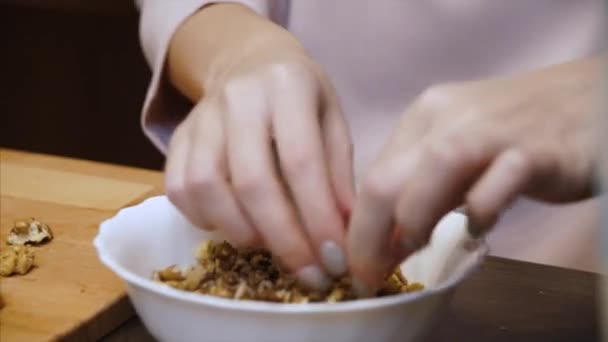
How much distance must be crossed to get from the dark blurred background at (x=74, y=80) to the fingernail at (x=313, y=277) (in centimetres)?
144

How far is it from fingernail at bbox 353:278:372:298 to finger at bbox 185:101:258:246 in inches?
2.8

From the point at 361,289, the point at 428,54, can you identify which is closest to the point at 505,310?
the point at 361,289

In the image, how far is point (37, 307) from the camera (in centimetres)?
63

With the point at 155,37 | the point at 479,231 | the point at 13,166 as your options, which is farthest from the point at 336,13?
the point at 479,231

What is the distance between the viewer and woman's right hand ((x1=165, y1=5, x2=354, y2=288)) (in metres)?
0.54

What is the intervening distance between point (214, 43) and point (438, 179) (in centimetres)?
37

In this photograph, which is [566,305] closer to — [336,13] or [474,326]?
[474,326]

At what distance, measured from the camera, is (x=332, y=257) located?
54 cm

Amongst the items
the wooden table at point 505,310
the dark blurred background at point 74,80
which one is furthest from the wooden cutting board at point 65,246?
the dark blurred background at point 74,80

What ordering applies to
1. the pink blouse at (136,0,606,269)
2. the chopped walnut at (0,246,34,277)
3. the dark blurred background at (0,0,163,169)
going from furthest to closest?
the dark blurred background at (0,0,163,169)
the pink blouse at (136,0,606,269)
the chopped walnut at (0,246,34,277)

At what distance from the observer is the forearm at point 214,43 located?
708 millimetres

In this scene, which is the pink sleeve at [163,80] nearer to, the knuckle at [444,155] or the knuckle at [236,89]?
the knuckle at [236,89]

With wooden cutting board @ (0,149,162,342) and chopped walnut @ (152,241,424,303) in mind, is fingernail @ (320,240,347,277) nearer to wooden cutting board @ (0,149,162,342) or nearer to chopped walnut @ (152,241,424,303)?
chopped walnut @ (152,241,424,303)

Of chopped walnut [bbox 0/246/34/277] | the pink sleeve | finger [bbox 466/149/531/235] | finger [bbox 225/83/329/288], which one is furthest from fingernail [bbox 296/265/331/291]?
the pink sleeve
